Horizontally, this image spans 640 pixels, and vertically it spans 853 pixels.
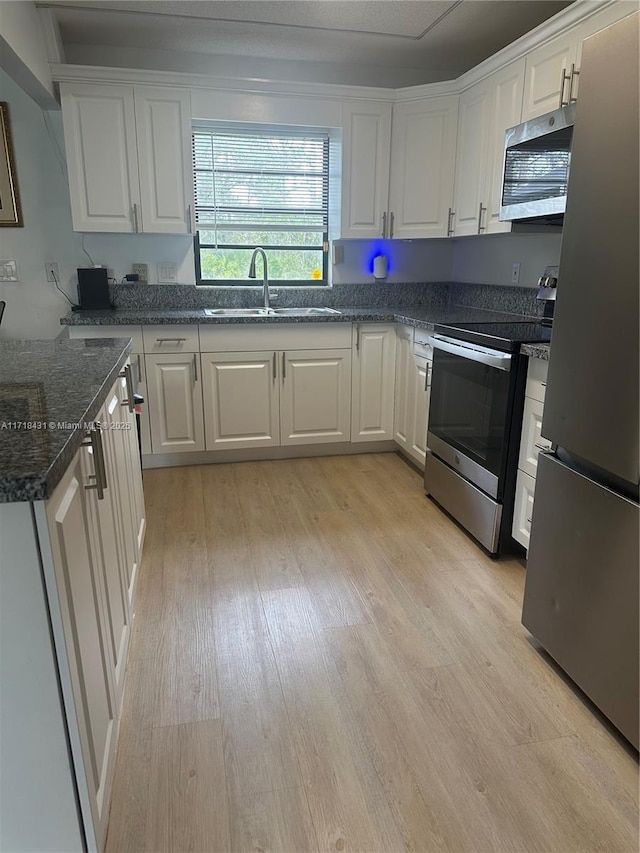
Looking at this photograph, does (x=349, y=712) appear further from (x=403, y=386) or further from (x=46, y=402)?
(x=403, y=386)

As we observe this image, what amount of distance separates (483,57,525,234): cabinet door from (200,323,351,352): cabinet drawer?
3.29ft

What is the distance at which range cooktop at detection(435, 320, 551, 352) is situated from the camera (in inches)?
84.7

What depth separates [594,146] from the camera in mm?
1409

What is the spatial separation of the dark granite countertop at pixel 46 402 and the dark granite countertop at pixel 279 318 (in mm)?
874

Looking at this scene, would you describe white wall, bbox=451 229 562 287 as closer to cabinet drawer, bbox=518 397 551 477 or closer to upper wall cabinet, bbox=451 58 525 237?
upper wall cabinet, bbox=451 58 525 237

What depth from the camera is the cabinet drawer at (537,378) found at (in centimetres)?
204

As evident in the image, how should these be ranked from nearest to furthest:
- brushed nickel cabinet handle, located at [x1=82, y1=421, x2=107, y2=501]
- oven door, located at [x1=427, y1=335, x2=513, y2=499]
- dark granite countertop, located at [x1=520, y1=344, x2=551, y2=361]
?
brushed nickel cabinet handle, located at [x1=82, y1=421, x2=107, y2=501] → dark granite countertop, located at [x1=520, y1=344, x2=551, y2=361] → oven door, located at [x1=427, y1=335, x2=513, y2=499]

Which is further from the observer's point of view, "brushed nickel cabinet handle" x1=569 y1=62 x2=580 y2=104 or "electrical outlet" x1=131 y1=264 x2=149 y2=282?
"electrical outlet" x1=131 y1=264 x2=149 y2=282

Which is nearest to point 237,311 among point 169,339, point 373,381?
point 169,339

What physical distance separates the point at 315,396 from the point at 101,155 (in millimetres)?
1797

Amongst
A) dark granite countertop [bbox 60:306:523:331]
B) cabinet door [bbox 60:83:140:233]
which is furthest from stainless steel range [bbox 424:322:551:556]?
cabinet door [bbox 60:83:140:233]

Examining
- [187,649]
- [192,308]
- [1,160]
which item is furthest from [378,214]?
[187,649]

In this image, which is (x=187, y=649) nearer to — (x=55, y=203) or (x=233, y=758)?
(x=233, y=758)

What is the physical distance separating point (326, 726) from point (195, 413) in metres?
2.14
